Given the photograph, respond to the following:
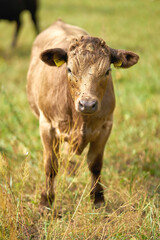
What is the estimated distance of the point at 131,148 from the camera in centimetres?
425

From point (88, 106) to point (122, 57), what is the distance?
649 millimetres

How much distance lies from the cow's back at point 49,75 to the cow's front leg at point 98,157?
17.3 inches

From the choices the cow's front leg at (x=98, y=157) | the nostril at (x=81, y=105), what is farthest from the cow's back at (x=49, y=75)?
the nostril at (x=81, y=105)

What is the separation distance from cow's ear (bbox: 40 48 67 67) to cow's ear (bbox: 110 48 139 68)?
0.39 m

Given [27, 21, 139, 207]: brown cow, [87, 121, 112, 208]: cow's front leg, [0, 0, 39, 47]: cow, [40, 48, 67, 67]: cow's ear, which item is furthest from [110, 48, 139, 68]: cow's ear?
[0, 0, 39, 47]: cow

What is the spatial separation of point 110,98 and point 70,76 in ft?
1.58

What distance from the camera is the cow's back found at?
2916 millimetres

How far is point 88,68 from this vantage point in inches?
95.0

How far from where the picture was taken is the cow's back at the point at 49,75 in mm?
2916

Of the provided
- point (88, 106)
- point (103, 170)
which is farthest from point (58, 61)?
point (103, 170)

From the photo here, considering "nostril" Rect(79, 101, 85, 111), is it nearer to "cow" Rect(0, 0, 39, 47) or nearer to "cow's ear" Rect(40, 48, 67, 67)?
"cow's ear" Rect(40, 48, 67, 67)

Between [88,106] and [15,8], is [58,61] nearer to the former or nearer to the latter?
[88,106]

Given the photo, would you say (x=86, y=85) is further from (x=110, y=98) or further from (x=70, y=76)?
(x=110, y=98)

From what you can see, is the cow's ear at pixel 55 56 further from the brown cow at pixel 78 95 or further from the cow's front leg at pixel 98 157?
the cow's front leg at pixel 98 157
